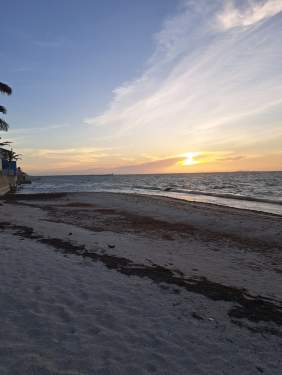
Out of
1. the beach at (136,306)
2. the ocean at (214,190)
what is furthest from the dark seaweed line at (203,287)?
the ocean at (214,190)

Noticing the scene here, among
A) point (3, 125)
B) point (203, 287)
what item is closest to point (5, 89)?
point (3, 125)

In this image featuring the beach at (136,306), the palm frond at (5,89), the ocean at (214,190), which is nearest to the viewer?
the beach at (136,306)

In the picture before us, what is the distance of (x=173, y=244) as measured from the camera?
450 inches

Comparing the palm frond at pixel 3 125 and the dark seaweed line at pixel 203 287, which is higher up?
the palm frond at pixel 3 125

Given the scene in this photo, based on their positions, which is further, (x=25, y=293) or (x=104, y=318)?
(x=25, y=293)

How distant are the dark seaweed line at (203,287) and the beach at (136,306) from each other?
24 millimetres

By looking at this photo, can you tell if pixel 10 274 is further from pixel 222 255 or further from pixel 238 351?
pixel 222 255

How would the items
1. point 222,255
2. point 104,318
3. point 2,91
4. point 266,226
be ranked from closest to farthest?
point 104,318 < point 222,255 < point 266,226 < point 2,91

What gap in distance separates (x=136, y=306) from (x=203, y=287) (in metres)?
2.05

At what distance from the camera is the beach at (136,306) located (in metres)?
3.91

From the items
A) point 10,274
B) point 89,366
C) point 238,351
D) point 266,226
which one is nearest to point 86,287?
point 10,274

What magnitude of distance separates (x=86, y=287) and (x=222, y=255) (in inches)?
218

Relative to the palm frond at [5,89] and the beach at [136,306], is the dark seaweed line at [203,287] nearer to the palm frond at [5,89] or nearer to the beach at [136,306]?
the beach at [136,306]

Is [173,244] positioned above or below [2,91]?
below
